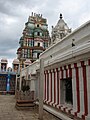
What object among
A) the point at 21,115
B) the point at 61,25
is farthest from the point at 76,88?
the point at 61,25

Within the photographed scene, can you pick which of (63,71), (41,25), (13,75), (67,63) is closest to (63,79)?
(63,71)

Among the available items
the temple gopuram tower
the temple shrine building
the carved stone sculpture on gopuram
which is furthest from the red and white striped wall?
the temple gopuram tower

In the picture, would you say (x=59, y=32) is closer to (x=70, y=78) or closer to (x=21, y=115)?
(x=21, y=115)

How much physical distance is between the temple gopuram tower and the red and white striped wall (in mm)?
20919

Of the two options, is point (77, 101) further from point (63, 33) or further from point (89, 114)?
point (63, 33)

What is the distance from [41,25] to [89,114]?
29.1 meters

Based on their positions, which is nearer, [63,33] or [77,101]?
[77,101]

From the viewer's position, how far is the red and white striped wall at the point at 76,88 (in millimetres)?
4918

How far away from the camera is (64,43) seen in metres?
6.84

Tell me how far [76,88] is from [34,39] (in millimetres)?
25168

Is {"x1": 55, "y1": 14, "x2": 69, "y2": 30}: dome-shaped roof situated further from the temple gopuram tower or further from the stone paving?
the stone paving

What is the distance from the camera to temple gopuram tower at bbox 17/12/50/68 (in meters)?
29.5

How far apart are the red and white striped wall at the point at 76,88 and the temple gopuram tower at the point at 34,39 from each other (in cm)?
2092

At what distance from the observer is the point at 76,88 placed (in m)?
5.52
